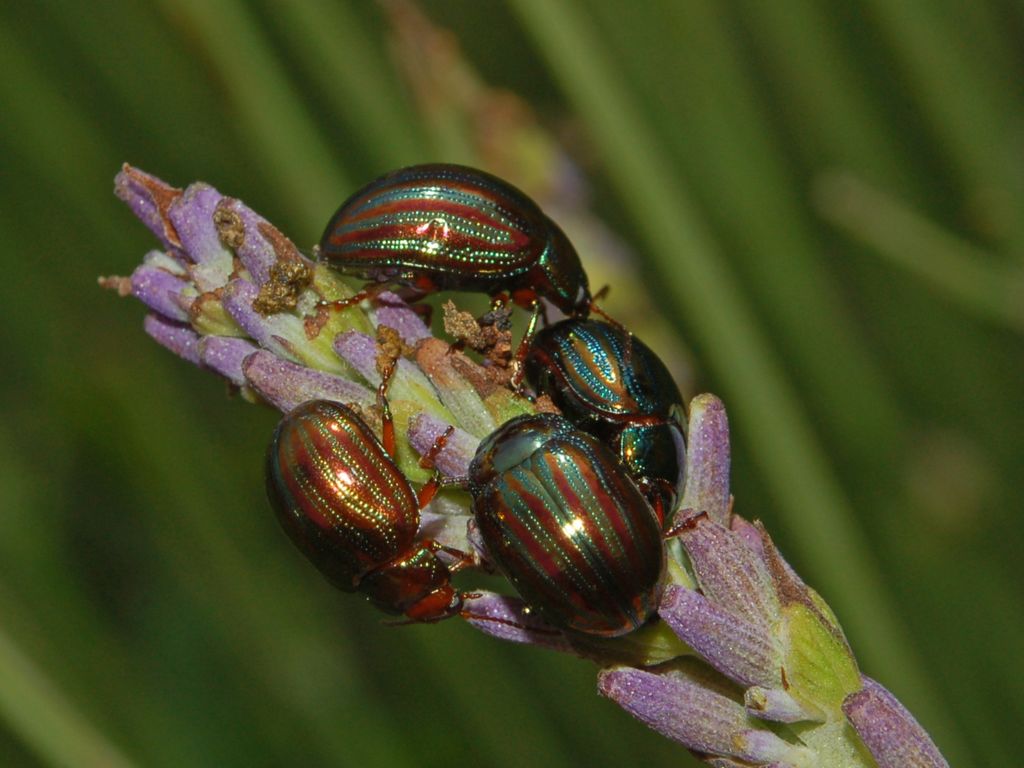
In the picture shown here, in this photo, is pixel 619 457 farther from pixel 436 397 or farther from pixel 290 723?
pixel 290 723

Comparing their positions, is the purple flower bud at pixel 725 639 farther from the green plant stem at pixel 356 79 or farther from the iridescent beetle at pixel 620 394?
the green plant stem at pixel 356 79

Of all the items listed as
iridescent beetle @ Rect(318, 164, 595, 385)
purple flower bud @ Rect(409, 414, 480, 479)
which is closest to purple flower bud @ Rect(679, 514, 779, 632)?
purple flower bud @ Rect(409, 414, 480, 479)

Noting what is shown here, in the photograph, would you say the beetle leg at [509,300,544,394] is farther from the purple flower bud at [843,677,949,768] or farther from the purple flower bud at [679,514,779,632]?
the purple flower bud at [843,677,949,768]

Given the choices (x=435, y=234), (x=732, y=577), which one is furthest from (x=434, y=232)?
(x=732, y=577)

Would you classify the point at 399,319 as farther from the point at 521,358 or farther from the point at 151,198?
the point at 151,198

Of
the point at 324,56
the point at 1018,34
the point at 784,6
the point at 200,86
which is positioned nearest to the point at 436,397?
the point at 324,56

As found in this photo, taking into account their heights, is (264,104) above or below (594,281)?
above

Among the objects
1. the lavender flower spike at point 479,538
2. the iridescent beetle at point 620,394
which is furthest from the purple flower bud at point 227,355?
the iridescent beetle at point 620,394
